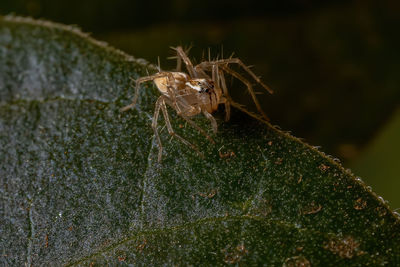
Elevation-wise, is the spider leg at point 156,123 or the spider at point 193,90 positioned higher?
the spider at point 193,90

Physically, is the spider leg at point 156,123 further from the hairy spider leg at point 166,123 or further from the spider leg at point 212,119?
the spider leg at point 212,119

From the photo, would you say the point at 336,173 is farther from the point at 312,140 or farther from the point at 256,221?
the point at 312,140

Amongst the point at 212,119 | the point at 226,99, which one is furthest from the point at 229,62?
the point at 212,119

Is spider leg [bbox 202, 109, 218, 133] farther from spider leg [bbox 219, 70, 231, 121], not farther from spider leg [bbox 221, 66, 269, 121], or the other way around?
spider leg [bbox 221, 66, 269, 121]

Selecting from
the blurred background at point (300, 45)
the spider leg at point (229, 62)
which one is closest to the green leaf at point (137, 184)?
the spider leg at point (229, 62)

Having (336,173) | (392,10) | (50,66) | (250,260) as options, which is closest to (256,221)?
(250,260)

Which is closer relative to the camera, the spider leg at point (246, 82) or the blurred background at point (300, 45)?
the spider leg at point (246, 82)
